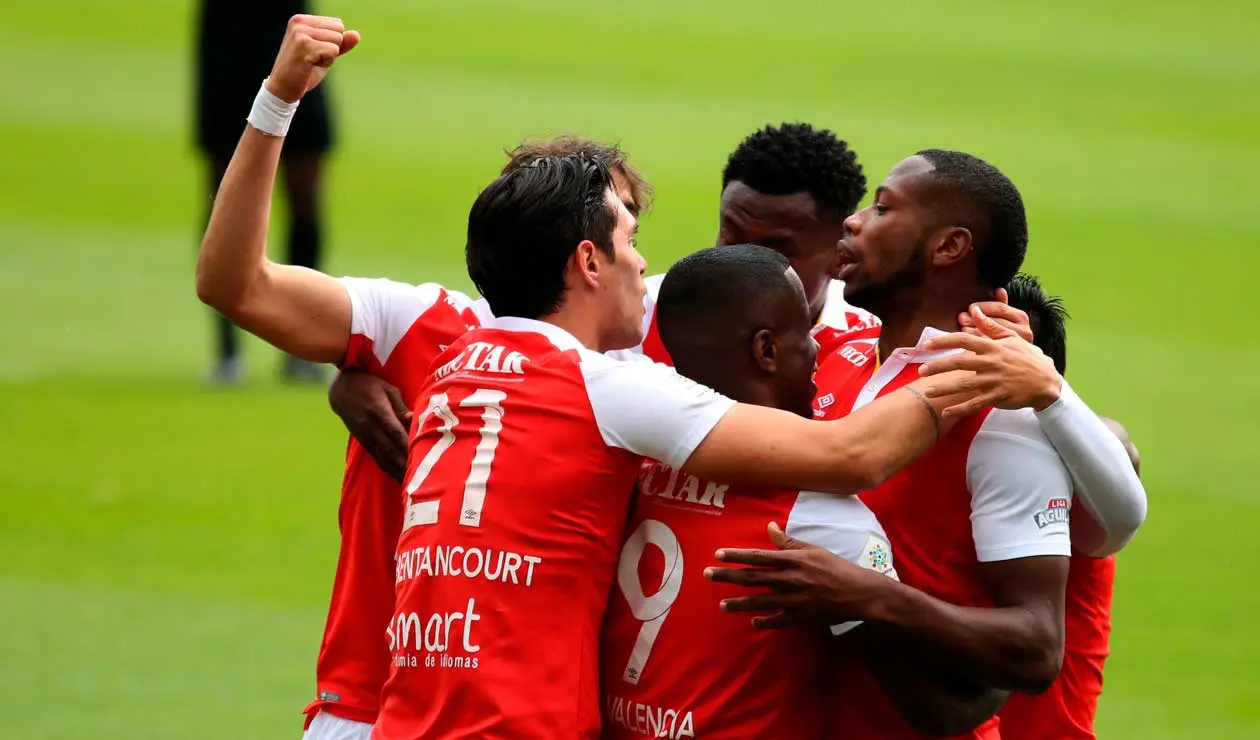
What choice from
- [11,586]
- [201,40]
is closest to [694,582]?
[11,586]

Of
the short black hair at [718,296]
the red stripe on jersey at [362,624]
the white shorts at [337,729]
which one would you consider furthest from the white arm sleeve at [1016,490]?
the white shorts at [337,729]

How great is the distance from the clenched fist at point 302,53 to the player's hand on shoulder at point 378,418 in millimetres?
688

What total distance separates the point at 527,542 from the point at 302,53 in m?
1.15

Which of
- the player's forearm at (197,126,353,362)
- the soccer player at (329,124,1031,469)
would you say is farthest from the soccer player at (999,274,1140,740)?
the player's forearm at (197,126,353,362)

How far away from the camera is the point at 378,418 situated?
4.04 m

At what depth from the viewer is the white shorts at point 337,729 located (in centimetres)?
403

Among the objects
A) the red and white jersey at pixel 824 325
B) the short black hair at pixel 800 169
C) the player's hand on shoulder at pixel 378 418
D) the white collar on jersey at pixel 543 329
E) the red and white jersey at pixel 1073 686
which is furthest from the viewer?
the short black hair at pixel 800 169

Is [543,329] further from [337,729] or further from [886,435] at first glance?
[337,729]

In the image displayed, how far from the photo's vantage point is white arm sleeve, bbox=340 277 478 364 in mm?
4059

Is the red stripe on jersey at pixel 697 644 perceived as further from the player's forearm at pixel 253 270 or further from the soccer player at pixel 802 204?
the soccer player at pixel 802 204

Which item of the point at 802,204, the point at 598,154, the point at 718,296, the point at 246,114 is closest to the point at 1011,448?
the point at 718,296

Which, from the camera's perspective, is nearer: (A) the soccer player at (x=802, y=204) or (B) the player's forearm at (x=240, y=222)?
(B) the player's forearm at (x=240, y=222)

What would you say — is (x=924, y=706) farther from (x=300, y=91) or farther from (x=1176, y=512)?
(x=1176, y=512)

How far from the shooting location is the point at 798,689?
334 cm
